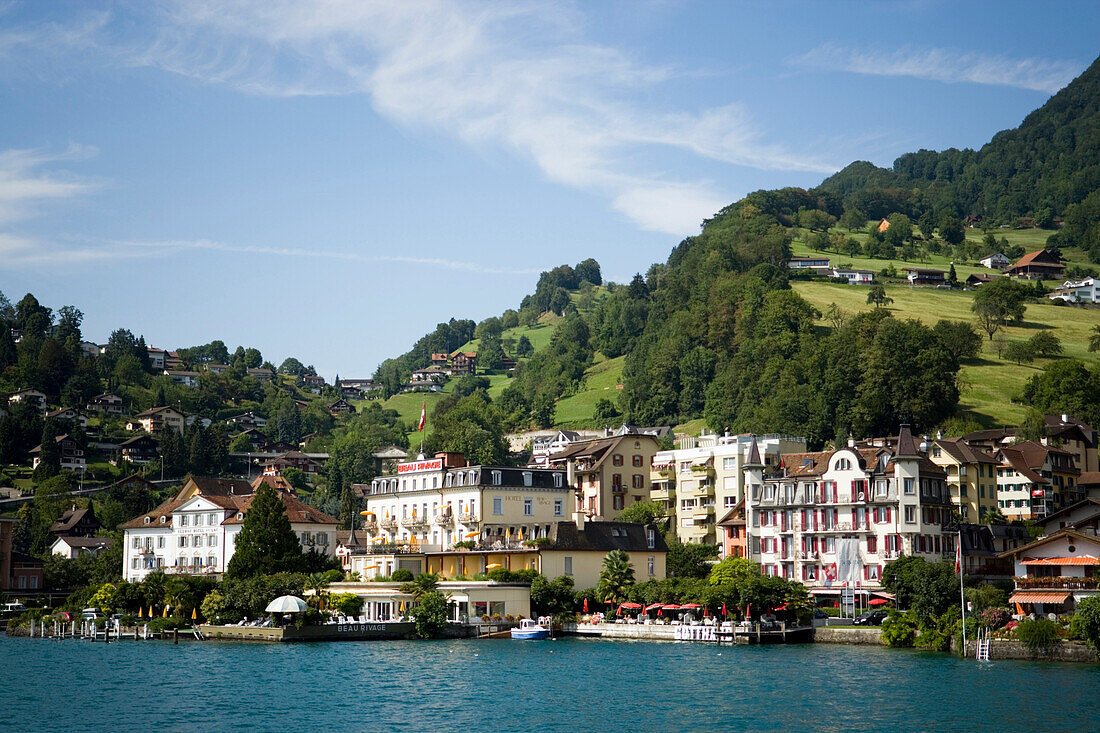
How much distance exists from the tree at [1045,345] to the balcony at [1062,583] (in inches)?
3289

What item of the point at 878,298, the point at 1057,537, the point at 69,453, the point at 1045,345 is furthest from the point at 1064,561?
the point at 69,453

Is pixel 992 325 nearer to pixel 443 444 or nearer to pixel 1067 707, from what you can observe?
pixel 443 444

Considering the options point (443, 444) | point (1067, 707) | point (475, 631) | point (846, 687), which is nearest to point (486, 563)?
point (475, 631)

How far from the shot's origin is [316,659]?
7325cm

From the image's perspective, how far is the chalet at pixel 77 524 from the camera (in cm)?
14300

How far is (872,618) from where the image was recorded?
84.6 metres

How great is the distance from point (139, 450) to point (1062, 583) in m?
147

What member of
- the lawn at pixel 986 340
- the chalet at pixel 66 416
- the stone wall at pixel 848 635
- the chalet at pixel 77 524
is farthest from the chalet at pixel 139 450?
the stone wall at pixel 848 635

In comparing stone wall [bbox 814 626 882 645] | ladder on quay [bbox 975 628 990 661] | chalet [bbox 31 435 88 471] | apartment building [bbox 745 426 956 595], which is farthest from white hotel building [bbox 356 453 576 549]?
chalet [bbox 31 435 88 471]

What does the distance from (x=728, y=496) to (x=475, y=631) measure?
3416 cm

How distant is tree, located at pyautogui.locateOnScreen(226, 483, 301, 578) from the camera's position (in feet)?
307

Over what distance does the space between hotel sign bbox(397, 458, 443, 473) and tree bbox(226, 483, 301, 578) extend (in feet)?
58.9

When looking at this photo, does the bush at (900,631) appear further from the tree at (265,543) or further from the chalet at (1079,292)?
the chalet at (1079,292)

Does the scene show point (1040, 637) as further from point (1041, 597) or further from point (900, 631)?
point (900, 631)
